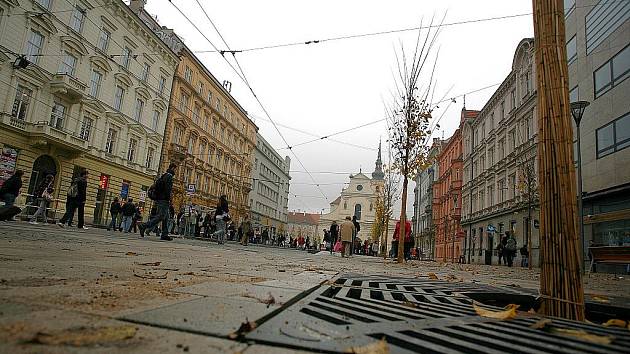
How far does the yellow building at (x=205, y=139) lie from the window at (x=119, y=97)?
23.1 ft

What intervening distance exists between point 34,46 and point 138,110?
10.7 m

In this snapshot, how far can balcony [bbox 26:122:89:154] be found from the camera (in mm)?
22328

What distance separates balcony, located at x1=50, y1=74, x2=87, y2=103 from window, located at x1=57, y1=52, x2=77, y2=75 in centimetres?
69

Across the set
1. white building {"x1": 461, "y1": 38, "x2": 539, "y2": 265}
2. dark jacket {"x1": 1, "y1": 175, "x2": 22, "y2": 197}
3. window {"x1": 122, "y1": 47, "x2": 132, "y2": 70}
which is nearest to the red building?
white building {"x1": 461, "y1": 38, "x2": 539, "y2": 265}

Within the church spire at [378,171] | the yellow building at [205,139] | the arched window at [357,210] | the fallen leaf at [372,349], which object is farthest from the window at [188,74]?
the church spire at [378,171]

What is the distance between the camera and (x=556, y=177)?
104 inches

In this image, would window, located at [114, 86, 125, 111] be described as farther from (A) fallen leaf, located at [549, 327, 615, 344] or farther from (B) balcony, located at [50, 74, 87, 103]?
(A) fallen leaf, located at [549, 327, 615, 344]

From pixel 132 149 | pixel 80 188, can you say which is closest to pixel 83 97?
pixel 132 149

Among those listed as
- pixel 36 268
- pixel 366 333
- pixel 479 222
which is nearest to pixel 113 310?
pixel 366 333

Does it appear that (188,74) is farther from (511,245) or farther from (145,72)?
(511,245)

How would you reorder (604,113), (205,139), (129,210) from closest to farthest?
(129,210) < (604,113) < (205,139)

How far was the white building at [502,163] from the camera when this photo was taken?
2781cm

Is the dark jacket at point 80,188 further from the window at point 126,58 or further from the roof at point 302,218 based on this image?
the roof at point 302,218

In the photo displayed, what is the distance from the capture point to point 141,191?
33.1m
